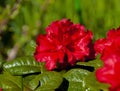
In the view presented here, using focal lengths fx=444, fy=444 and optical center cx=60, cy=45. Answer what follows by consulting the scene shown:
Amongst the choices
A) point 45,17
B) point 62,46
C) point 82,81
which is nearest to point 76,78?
point 82,81

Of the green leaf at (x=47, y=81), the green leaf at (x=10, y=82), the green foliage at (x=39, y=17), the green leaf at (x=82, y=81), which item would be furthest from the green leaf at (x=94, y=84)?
the green foliage at (x=39, y=17)

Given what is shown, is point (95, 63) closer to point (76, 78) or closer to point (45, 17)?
point (76, 78)

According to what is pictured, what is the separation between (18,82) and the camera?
4.68 ft

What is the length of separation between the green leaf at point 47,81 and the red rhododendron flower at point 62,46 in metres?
0.06

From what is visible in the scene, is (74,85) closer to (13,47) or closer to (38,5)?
(13,47)

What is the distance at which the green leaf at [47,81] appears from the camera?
4.57 ft

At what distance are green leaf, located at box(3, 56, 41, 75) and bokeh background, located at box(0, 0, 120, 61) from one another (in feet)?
6.13

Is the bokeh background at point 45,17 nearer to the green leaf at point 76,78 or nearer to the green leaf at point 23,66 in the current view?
the green leaf at point 23,66

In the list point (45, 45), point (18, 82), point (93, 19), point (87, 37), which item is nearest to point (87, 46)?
point (87, 37)

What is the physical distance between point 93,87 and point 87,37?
1.14 feet

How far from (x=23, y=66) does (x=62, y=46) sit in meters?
0.16

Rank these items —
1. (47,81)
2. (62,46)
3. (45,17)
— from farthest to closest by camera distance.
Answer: (45,17)
(62,46)
(47,81)

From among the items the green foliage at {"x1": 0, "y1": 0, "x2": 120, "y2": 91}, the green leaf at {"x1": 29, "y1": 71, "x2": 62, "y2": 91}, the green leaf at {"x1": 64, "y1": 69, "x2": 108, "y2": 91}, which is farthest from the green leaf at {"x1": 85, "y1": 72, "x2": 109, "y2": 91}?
the green foliage at {"x1": 0, "y1": 0, "x2": 120, "y2": 91}

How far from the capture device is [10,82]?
143 cm
